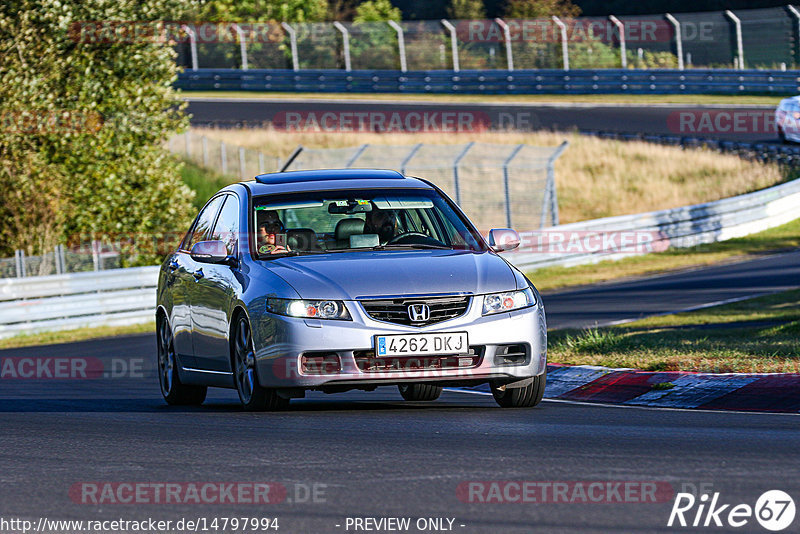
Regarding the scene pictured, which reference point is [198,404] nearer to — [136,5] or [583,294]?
[583,294]

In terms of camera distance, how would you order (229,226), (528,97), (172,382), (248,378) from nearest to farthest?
(248,378) < (229,226) < (172,382) < (528,97)

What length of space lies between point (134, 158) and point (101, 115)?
1124 mm

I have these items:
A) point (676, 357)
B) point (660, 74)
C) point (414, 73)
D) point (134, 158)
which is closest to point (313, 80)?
point (414, 73)

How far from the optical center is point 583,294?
24062 millimetres

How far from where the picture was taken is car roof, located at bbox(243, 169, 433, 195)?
1025 cm

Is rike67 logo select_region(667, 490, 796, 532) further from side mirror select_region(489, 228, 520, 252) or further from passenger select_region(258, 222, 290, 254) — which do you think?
passenger select_region(258, 222, 290, 254)

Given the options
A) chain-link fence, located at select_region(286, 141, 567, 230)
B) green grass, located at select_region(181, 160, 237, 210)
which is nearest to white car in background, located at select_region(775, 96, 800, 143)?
chain-link fence, located at select_region(286, 141, 567, 230)

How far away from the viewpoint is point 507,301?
9102 millimetres

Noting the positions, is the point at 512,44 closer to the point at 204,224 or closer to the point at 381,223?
the point at 204,224

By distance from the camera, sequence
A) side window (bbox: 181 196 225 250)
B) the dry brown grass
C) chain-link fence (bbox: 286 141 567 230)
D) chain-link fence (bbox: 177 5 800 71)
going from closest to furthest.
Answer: side window (bbox: 181 196 225 250) → chain-link fence (bbox: 286 141 567 230) → the dry brown grass → chain-link fence (bbox: 177 5 800 71)

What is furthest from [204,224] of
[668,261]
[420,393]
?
[668,261]

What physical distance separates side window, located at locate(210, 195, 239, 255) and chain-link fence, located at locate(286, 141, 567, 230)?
1790 cm

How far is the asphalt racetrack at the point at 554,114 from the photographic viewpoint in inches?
1684

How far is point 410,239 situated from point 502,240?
64cm
